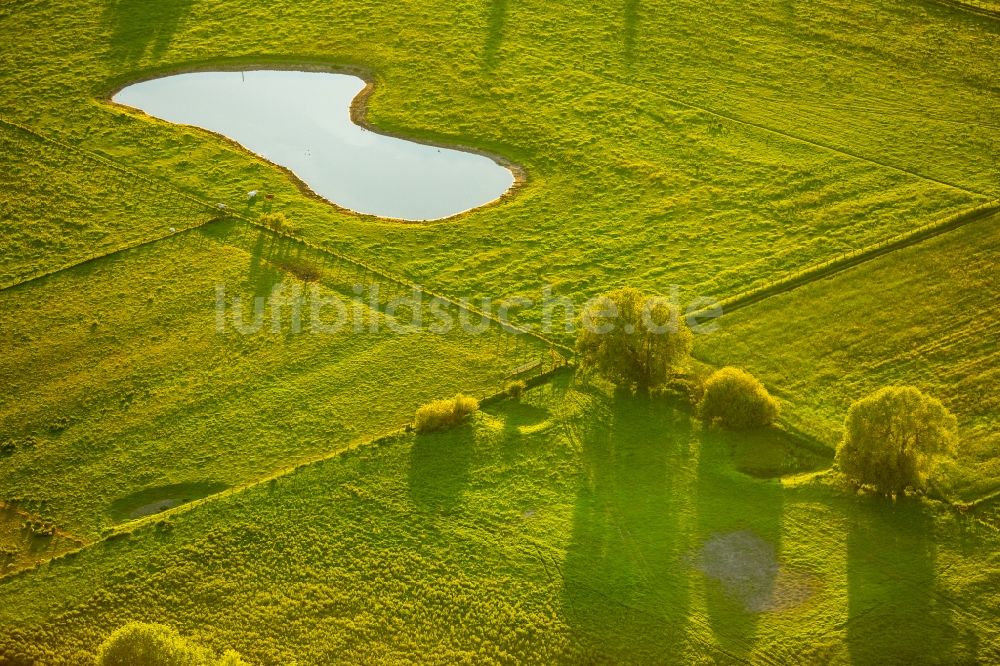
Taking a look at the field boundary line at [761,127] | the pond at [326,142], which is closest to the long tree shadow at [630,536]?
the pond at [326,142]

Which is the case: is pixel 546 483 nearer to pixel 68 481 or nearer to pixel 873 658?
pixel 873 658

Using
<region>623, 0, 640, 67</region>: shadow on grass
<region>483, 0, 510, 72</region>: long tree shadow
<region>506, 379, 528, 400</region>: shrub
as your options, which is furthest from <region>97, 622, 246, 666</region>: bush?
<region>623, 0, 640, 67</region>: shadow on grass

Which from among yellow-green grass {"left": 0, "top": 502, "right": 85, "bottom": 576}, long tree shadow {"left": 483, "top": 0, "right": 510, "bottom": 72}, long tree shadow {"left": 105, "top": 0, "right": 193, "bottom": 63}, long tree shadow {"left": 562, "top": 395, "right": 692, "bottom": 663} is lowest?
yellow-green grass {"left": 0, "top": 502, "right": 85, "bottom": 576}

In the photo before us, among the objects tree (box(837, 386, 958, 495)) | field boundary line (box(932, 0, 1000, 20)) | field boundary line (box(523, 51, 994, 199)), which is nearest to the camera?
tree (box(837, 386, 958, 495))

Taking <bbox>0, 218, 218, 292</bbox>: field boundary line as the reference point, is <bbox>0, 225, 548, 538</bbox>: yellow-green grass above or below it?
below

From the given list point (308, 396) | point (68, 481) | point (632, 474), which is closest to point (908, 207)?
point (632, 474)

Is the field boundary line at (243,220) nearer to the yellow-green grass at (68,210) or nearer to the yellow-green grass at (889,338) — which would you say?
the yellow-green grass at (68,210)

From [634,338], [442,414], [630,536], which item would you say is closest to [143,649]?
[442,414]

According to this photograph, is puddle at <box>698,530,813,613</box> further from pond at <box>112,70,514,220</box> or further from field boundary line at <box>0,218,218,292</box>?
field boundary line at <box>0,218,218,292</box>
